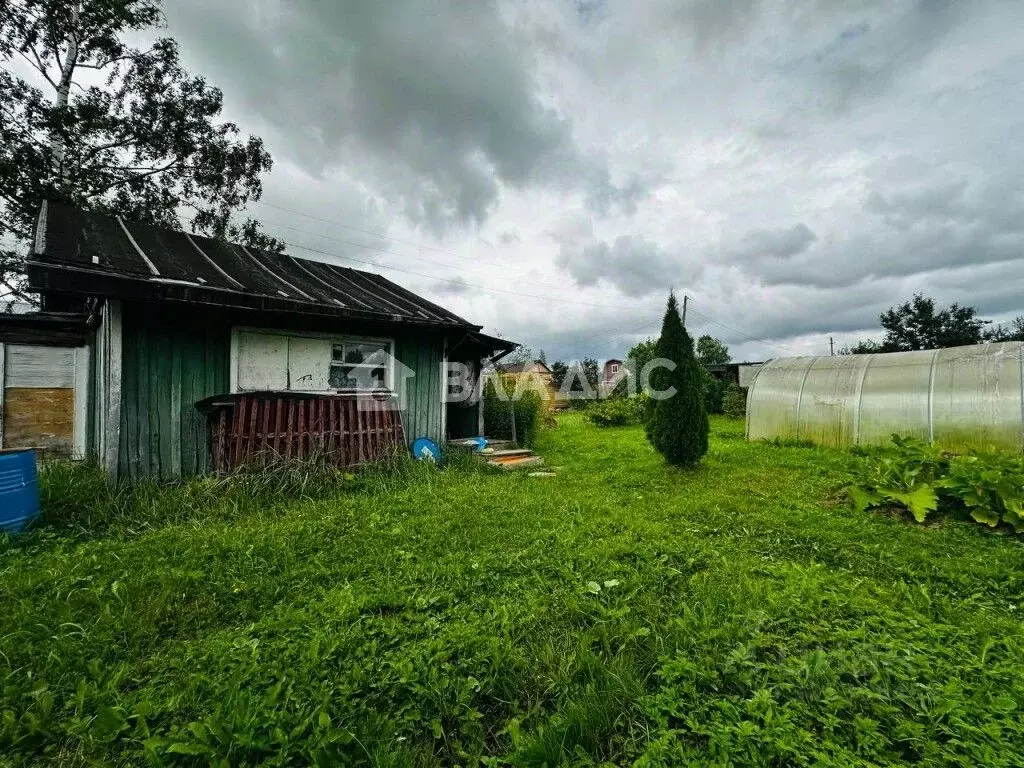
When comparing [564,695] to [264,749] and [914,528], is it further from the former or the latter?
[914,528]

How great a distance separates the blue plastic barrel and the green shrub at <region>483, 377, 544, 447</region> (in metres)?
7.61

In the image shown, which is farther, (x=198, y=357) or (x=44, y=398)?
(x=44, y=398)

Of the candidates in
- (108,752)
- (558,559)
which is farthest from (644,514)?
(108,752)

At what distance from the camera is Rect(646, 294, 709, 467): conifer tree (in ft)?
21.9

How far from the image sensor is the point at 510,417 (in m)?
10.3

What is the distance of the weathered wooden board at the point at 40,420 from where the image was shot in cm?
646

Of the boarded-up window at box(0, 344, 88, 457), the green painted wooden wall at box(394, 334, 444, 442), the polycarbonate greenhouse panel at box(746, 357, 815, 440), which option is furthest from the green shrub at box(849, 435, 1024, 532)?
the boarded-up window at box(0, 344, 88, 457)

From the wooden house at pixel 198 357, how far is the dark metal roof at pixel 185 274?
0.9 inches

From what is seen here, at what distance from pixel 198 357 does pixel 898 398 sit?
498 inches

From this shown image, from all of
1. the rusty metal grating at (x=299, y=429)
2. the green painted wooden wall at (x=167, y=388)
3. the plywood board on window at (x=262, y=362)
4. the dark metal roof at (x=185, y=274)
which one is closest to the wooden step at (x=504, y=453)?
the rusty metal grating at (x=299, y=429)

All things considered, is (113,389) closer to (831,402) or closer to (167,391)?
(167,391)

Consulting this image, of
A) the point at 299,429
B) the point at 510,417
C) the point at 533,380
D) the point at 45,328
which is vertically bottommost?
the point at 510,417

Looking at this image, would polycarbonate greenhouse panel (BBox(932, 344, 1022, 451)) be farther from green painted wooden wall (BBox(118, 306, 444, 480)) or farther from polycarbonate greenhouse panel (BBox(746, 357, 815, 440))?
green painted wooden wall (BBox(118, 306, 444, 480))

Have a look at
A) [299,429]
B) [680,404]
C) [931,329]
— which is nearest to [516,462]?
[680,404]
